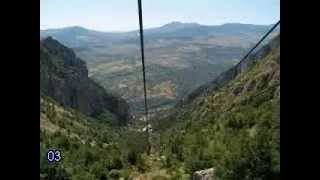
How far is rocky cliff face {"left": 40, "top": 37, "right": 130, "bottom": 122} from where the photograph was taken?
77394 mm

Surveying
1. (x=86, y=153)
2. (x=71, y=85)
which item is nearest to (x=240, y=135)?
(x=86, y=153)

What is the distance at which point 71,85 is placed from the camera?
294ft

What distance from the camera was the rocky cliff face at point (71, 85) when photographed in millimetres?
77394

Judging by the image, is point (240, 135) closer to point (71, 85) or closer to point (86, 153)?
point (86, 153)

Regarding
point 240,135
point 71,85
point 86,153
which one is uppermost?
point 71,85

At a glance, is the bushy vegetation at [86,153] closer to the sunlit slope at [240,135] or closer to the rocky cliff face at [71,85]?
the sunlit slope at [240,135]

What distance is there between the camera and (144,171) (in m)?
43.8

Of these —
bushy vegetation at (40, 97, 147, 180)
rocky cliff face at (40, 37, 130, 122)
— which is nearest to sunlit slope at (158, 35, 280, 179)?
bushy vegetation at (40, 97, 147, 180)

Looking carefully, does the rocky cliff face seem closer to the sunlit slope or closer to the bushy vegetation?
the bushy vegetation
